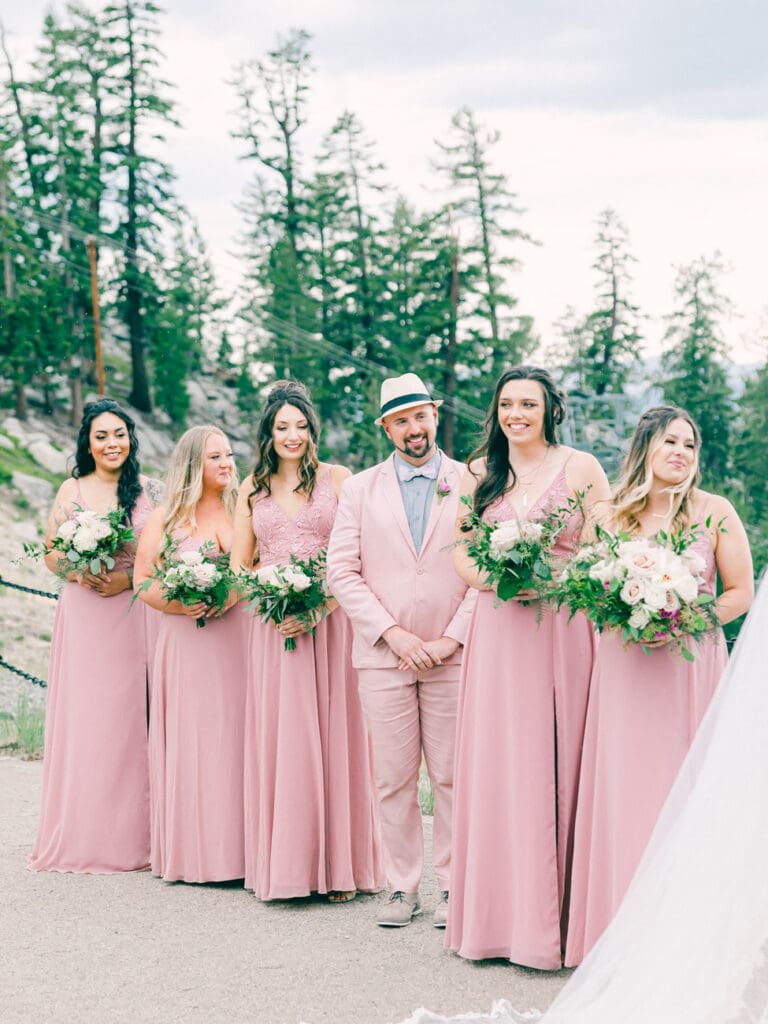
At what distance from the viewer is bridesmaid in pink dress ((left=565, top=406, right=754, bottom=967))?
5152 millimetres

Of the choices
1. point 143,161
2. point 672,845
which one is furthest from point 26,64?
point 672,845

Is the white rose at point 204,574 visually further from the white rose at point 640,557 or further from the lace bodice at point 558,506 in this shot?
the white rose at point 640,557

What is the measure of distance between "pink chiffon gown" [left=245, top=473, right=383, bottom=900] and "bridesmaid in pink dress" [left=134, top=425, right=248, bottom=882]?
0.29 metres

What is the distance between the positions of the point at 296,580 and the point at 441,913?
177cm

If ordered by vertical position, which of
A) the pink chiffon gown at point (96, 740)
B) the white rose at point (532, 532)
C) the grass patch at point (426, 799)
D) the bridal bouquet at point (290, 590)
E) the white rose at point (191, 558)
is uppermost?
the white rose at point (532, 532)

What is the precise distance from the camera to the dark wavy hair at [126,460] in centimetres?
777

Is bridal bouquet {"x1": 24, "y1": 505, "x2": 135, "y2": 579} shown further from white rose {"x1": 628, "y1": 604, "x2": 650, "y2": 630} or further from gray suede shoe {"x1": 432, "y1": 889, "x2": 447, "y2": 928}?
white rose {"x1": 628, "y1": 604, "x2": 650, "y2": 630}

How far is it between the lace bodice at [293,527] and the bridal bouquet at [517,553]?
154cm

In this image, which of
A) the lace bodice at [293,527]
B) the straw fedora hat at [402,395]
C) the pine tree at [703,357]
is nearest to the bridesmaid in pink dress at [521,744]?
the straw fedora hat at [402,395]

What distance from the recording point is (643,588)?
15.8 ft

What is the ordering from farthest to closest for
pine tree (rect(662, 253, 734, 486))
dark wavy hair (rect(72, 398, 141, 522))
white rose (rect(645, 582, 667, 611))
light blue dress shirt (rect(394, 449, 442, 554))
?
pine tree (rect(662, 253, 734, 486))
dark wavy hair (rect(72, 398, 141, 522))
light blue dress shirt (rect(394, 449, 442, 554))
white rose (rect(645, 582, 667, 611))

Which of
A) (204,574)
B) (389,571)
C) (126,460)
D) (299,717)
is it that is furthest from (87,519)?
(389,571)

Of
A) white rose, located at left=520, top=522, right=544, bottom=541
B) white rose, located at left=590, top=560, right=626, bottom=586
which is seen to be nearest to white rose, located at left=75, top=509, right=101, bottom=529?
white rose, located at left=520, top=522, right=544, bottom=541

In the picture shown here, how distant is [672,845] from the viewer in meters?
3.92
